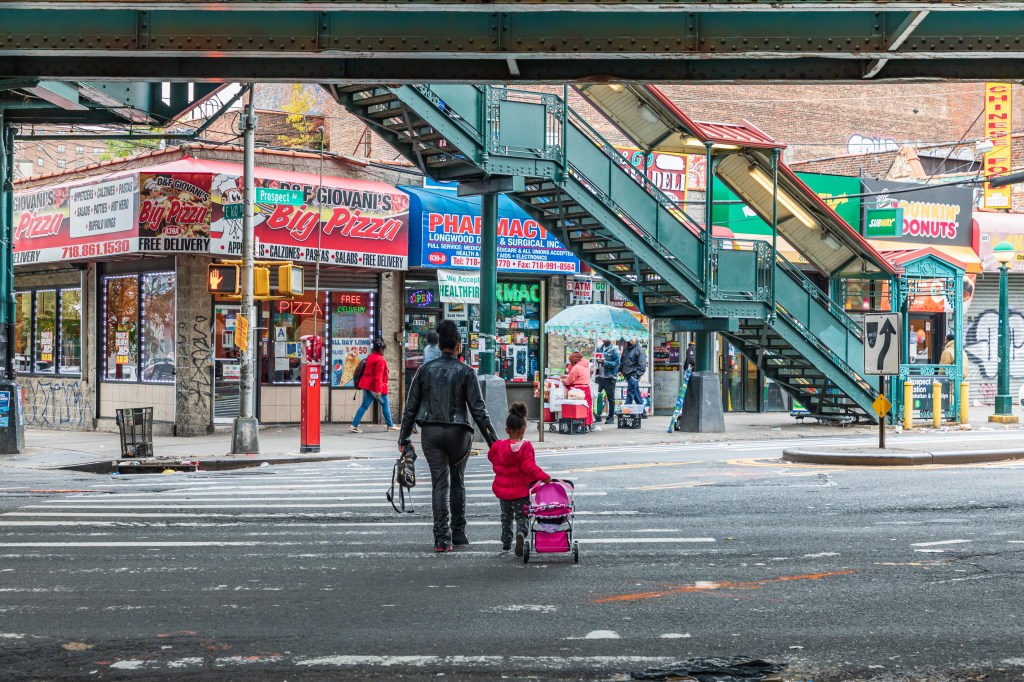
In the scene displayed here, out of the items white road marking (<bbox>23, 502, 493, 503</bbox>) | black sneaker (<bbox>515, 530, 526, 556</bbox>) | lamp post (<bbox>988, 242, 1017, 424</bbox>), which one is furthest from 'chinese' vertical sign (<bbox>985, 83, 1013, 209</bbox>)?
black sneaker (<bbox>515, 530, 526, 556</bbox>)

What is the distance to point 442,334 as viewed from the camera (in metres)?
10.3

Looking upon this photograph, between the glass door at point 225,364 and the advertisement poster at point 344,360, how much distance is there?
7.29 ft

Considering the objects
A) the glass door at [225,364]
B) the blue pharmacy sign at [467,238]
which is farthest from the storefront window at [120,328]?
the blue pharmacy sign at [467,238]

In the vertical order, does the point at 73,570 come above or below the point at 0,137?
below

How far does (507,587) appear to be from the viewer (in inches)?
332

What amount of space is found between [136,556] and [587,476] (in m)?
7.47

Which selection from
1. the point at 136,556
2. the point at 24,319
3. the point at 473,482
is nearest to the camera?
the point at 136,556

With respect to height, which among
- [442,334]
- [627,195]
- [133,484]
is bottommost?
[133,484]

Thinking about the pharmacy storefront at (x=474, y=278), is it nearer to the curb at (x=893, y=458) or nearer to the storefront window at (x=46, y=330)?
the storefront window at (x=46, y=330)

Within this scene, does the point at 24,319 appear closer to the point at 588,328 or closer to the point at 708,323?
the point at 588,328

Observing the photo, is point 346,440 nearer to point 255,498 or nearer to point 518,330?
point 518,330

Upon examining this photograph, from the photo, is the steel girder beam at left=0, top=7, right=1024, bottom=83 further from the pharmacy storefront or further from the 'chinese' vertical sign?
the 'chinese' vertical sign

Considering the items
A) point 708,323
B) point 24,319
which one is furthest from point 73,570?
point 24,319

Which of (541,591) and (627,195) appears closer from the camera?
(541,591)
